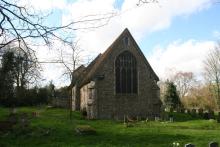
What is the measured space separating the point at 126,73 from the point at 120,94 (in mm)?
2682

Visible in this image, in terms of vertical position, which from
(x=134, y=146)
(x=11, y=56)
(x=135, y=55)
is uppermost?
(x=135, y=55)

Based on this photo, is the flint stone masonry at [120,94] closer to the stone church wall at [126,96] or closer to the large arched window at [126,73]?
the stone church wall at [126,96]

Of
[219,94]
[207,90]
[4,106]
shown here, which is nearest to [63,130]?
[4,106]

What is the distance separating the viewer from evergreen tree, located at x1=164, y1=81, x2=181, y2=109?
72.9m

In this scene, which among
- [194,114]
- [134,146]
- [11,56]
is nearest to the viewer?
[11,56]

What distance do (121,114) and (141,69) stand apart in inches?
242

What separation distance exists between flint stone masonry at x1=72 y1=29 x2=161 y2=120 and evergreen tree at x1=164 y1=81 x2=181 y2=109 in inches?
834

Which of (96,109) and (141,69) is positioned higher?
(141,69)

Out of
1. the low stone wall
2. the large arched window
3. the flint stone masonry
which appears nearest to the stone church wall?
the flint stone masonry

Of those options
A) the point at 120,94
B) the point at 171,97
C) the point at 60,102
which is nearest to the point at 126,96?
the point at 120,94

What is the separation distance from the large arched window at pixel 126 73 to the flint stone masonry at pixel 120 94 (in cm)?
40

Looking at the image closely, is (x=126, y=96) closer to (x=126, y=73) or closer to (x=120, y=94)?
(x=120, y=94)

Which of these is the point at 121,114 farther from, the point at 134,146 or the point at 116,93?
the point at 134,146

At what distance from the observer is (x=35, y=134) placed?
2556 centimetres
